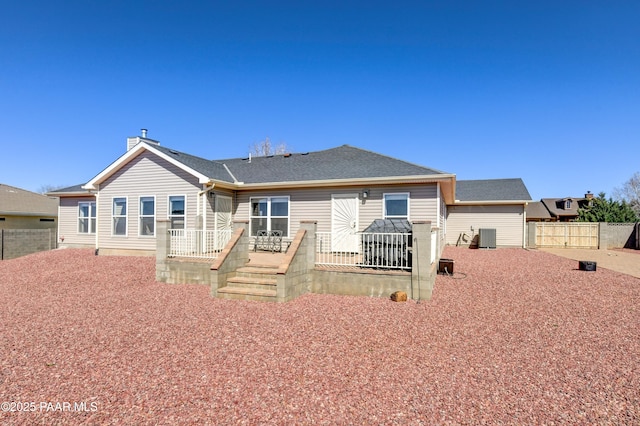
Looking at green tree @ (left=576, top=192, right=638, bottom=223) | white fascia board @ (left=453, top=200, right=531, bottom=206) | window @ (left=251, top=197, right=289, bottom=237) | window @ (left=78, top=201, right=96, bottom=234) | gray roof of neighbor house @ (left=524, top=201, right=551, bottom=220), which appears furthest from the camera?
gray roof of neighbor house @ (left=524, top=201, right=551, bottom=220)

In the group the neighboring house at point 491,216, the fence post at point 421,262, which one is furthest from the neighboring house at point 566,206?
the fence post at point 421,262

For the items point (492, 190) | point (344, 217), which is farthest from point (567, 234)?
point (344, 217)

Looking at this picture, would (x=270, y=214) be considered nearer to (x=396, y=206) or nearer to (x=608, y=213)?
(x=396, y=206)

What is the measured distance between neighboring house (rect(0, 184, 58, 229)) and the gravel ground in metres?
15.7

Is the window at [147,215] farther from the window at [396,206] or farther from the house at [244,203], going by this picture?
the window at [396,206]

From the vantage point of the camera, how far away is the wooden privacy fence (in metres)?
21.1

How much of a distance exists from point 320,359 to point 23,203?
2545 cm

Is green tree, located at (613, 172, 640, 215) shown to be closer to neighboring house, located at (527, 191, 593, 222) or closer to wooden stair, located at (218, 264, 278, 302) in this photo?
neighboring house, located at (527, 191, 593, 222)

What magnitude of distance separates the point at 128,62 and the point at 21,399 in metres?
14.7

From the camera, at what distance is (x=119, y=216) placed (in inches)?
525

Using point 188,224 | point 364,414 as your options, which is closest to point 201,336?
point 364,414

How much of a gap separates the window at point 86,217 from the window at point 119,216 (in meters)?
Result: 3.47

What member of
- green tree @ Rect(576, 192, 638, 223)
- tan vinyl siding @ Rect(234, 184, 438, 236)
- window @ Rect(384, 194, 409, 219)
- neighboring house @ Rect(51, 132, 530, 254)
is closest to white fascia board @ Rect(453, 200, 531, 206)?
neighboring house @ Rect(51, 132, 530, 254)

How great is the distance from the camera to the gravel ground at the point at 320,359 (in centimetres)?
301
